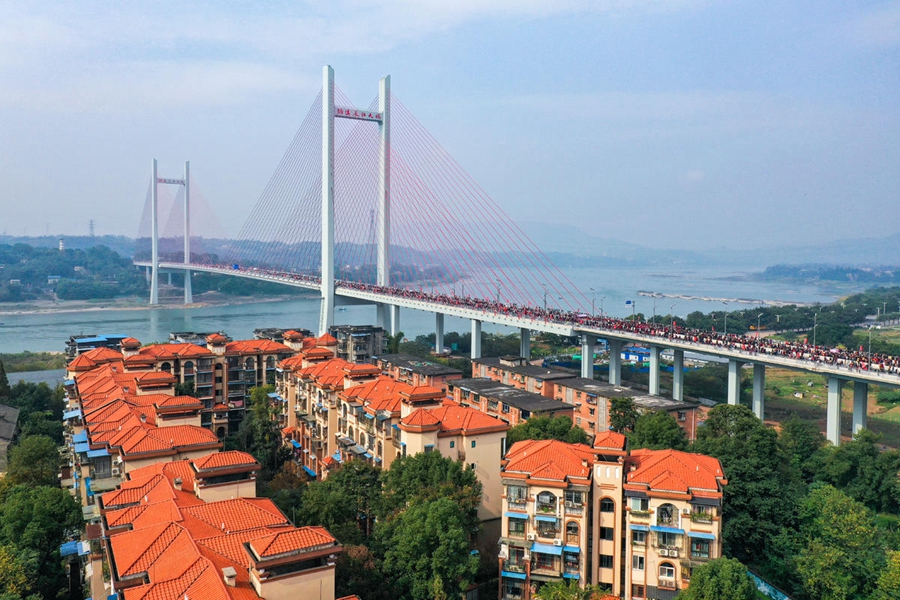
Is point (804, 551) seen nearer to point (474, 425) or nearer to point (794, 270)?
point (474, 425)

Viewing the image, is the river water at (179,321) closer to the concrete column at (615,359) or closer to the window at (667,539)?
the concrete column at (615,359)

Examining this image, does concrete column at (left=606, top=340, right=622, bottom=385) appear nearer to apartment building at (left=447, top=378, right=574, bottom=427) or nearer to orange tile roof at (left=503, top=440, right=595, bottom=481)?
apartment building at (left=447, top=378, right=574, bottom=427)

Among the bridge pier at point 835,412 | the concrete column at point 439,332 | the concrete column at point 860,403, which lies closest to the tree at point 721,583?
the bridge pier at point 835,412

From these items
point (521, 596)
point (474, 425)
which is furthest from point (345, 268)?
point (521, 596)

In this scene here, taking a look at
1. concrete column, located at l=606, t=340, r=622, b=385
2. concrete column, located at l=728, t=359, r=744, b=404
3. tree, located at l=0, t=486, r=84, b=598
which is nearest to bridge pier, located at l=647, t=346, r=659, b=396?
concrete column, located at l=606, t=340, r=622, b=385

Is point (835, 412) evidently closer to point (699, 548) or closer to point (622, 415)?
point (622, 415)

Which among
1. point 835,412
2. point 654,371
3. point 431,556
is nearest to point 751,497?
point 431,556
